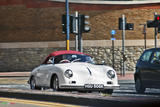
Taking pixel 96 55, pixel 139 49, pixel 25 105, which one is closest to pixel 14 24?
pixel 96 55

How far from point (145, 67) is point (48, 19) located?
2676 cm

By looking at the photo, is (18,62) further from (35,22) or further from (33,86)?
(33,86)

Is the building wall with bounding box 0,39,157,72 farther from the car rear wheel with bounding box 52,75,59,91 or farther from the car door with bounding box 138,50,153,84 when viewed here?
the car rear wheel with bounding box 52,75,59,91

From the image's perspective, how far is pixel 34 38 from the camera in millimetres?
42344

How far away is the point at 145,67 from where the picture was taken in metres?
16.3

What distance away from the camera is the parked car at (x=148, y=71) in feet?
50.5

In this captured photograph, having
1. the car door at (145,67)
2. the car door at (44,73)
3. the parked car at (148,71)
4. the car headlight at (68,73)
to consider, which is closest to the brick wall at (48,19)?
the parked car at (148,71)

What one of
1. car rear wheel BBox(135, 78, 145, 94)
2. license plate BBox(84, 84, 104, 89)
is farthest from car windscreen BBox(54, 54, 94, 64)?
car rear wheel BBox(135, 78, 145, 94)

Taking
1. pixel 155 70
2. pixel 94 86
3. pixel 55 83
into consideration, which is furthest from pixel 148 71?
pixel 55 83

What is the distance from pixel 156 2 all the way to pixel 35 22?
10662 mm

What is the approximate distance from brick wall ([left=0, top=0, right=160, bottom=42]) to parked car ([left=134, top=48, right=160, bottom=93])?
2468cm

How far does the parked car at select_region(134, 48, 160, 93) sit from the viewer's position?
1539 centimetres

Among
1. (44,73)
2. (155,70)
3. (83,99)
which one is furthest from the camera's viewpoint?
(44,73)

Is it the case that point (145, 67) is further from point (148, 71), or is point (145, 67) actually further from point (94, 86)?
point (94, 86)
